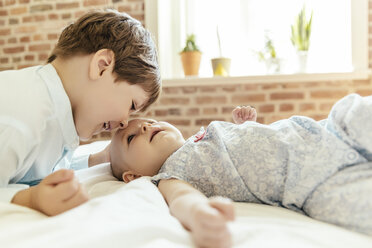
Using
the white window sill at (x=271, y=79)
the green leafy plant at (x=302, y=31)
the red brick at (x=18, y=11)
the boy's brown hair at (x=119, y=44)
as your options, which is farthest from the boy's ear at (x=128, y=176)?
the red brick at (x=18, y=11)

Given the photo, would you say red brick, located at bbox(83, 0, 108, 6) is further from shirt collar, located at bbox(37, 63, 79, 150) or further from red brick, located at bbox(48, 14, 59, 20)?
shirt collar, located at bbox(37, 63, 79, 150)

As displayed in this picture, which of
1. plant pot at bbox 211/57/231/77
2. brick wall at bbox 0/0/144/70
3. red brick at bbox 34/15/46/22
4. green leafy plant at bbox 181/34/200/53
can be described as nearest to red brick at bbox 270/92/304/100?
plant pot at bbox 211/57/231/77

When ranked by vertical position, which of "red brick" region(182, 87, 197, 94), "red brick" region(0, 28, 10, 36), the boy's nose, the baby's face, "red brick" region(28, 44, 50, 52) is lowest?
the baby's face

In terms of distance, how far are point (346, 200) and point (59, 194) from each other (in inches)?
26.3

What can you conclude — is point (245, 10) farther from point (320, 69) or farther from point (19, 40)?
point (19, 40)

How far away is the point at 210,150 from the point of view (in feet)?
3.89

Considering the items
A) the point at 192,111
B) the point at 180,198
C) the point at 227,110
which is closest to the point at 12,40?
the point at 192,111

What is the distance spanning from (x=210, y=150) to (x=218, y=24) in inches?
87.3

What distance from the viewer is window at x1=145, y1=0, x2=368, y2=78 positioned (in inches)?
113

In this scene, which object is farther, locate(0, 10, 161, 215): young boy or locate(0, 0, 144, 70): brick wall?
locate(0, 0, 144, 70): brick wall

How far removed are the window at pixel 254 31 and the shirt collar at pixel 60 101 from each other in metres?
1.82

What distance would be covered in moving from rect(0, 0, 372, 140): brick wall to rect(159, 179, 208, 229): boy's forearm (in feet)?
6.15

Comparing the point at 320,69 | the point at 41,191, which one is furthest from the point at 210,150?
the point at 320,69

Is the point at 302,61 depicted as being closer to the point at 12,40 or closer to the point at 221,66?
the point at 221,66
